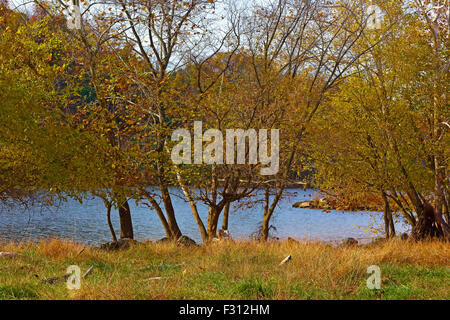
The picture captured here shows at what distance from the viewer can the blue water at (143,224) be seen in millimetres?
20766

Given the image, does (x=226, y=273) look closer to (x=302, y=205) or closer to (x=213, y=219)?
(x=213, y=219)

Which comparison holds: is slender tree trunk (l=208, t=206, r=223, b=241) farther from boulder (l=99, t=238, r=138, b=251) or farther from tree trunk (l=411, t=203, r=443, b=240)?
tree trunk (l=411, t=203, r=443, b=240)

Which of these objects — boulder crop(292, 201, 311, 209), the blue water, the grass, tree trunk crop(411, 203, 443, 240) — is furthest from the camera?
boulder crop(292, 201, 311, 209)

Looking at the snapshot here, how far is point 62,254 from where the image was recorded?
962 centimetres

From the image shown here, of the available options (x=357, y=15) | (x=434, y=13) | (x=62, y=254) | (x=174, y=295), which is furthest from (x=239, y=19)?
(x=174, y=295)

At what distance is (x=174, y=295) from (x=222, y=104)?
7.33m

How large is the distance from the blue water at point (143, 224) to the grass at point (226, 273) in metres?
7.93

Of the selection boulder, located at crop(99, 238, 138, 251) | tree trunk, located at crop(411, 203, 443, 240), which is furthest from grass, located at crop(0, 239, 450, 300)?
tree trunk, located at crop(411, 203, 443, 240)

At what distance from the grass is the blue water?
7929mm

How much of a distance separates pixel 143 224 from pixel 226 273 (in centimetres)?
1865

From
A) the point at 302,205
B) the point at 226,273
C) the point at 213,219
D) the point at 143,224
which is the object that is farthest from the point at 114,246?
the point at 302,205

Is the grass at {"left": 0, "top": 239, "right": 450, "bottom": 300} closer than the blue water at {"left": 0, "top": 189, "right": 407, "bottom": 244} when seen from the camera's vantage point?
Yes

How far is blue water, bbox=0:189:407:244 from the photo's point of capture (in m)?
20.8

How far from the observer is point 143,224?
25641 millimetres
